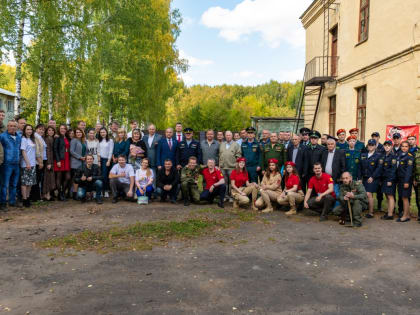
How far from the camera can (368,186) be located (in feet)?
26.2

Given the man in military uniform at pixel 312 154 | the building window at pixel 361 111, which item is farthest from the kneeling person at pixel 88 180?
the building window at pixel 361 111

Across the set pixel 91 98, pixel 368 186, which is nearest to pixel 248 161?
pixel 368 186

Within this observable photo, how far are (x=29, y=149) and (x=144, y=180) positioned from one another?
111 inches

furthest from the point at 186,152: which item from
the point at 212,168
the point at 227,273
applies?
the point at 227,273

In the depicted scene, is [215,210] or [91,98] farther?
[91,98]

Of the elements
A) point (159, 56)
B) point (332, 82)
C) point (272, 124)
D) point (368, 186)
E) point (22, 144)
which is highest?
point (159, 56)

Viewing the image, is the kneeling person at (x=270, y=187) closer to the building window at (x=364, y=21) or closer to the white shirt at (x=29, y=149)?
the white shirt at (x=29, y=149)

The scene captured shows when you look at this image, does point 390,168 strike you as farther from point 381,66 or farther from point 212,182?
point 381,66

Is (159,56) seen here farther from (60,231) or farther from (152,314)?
(152,314)

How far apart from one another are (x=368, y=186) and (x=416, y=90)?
4.64 m

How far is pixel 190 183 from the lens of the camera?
355 inches

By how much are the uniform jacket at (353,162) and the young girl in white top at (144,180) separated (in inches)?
194

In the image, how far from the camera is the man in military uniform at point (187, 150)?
31.0 feet

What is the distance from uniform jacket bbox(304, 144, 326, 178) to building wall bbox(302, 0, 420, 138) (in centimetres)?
426
